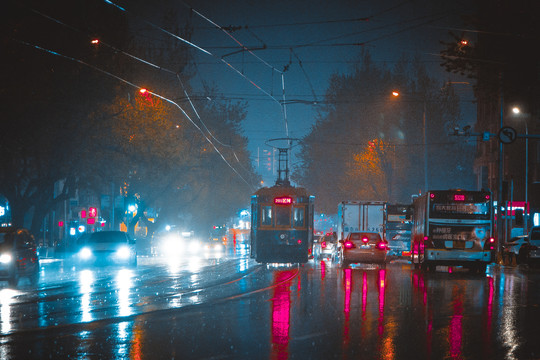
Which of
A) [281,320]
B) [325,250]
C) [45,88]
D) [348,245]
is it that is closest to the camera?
[281,320]

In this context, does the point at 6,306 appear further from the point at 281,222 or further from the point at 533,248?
the point at 533,248

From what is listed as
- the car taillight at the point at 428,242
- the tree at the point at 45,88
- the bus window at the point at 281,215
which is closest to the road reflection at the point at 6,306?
the tree at the point at 45,88

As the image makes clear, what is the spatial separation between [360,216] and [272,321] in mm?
28973

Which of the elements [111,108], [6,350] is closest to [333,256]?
[111,108]

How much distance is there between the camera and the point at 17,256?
2369 centimetres

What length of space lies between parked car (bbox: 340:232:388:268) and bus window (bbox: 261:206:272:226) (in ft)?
10.8

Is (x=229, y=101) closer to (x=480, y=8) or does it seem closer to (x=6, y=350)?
(x=480, y=8)

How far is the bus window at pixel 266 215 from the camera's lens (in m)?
32.5

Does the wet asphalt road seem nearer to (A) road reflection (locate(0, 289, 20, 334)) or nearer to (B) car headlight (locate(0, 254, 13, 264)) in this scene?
(A) road reflection (locate(0, 289, 20, 334))

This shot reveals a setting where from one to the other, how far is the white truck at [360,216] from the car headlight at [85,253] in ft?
44.0

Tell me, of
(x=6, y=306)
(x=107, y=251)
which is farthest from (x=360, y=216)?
(x=6, y=306)

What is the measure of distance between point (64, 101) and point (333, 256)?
760 inches

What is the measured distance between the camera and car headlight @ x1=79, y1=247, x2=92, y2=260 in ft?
111

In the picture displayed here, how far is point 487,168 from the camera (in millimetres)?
68375
